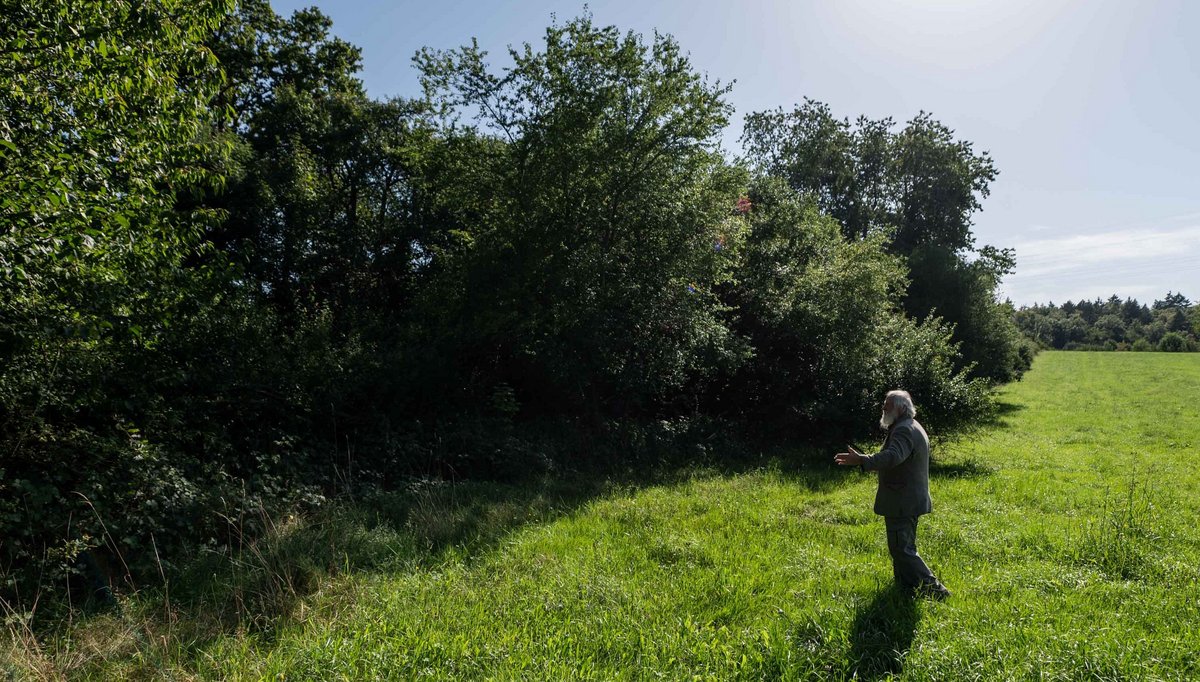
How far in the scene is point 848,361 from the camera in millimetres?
15828

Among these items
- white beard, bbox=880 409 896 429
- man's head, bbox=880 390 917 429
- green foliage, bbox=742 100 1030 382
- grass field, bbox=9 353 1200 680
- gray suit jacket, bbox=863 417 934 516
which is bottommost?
grass field, bbox=9 353 1200 680

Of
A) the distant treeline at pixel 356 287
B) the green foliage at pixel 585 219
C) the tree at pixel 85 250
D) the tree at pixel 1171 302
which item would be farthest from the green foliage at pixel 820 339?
the tree at pixel 1171 302

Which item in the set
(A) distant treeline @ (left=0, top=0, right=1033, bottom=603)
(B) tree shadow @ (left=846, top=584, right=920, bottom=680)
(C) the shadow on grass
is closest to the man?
(B) tree shadow @ (left=846, top=584, right=920, bottom=680)

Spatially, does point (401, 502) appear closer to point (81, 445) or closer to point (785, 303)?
point (81, 445)

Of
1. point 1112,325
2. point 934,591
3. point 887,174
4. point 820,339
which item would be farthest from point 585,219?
point 1112,325

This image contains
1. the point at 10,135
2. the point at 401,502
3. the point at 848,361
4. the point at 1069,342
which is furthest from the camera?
the point at 1069,342

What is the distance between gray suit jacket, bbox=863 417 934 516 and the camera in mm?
5461

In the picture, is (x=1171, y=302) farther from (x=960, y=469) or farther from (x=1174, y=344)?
(x=960, y=469)

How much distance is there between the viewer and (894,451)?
5.45 m

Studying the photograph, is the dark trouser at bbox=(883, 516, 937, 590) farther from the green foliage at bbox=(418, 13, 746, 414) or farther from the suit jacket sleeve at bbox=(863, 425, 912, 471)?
the green foliage at bbox=(418, 13, 746, 414)

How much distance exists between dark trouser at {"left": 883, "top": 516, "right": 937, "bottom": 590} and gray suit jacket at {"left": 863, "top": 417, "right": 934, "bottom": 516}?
4.5 inches

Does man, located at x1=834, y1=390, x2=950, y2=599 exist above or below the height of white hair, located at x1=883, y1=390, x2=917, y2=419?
below

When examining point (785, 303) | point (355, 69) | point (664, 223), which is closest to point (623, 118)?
point (664, 223)

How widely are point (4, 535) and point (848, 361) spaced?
16.1 meters
